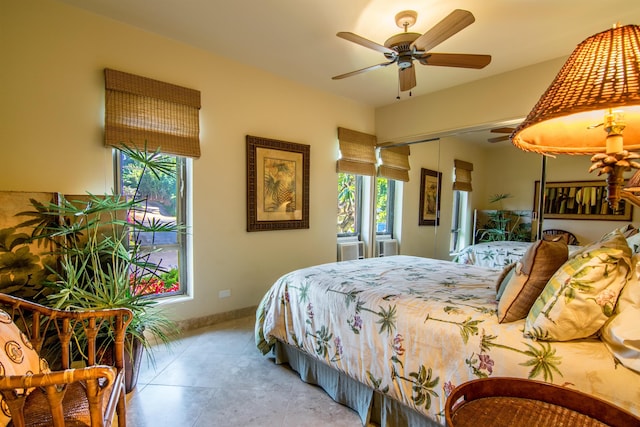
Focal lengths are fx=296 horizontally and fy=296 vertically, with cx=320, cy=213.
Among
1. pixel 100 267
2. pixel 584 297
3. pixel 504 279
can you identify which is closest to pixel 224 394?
pixel 100 267

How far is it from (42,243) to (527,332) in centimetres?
287

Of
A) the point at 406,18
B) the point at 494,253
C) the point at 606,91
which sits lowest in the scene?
the point at 494,253

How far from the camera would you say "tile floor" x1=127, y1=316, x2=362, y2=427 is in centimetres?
172

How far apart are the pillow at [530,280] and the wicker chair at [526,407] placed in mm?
410

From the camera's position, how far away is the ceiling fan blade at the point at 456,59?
219 centimetres

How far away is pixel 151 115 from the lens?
2621mm

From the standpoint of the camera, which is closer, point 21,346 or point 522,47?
point 21,346

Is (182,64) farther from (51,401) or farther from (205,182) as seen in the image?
(51,401)

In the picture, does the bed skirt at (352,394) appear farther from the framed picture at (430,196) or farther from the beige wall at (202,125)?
the framed picture at (430,196)

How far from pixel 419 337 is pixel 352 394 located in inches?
27.0

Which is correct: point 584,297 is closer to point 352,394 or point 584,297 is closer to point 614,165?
point 614,165

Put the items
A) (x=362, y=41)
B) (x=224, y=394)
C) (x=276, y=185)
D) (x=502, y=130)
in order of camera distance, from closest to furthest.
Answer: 1. (x=224, y=394)
2. (x=362, y=41)
3. (x=502, y=130)
4. (x=276, y=185)

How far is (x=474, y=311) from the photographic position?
1.43 m

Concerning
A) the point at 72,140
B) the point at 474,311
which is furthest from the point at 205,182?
the point at 474,311
